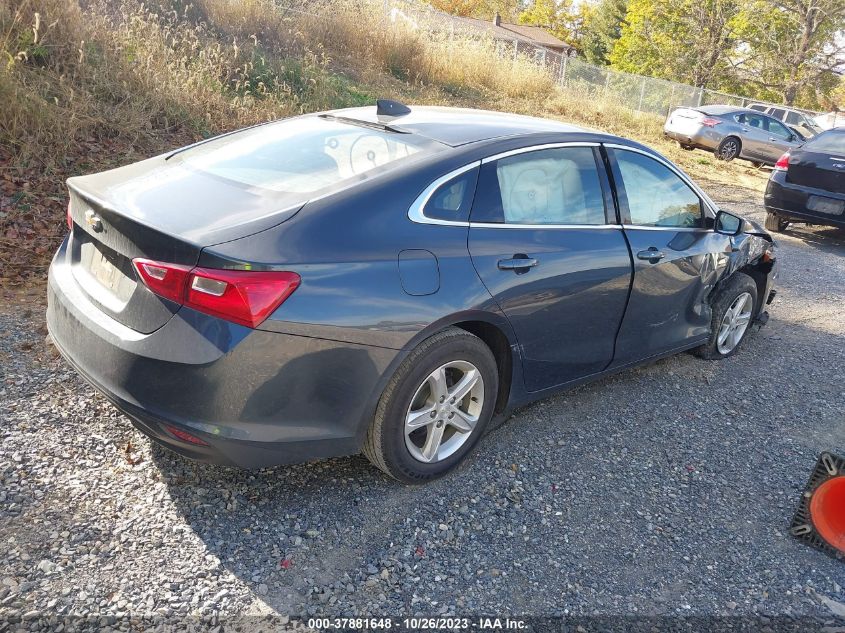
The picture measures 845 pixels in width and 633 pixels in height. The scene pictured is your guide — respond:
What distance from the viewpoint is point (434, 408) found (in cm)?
322

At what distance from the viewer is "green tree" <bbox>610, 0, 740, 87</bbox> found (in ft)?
117

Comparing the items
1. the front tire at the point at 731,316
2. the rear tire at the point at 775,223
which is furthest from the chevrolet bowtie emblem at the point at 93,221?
the rear tire at the point at 775,223

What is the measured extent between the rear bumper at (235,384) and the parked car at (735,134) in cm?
1847

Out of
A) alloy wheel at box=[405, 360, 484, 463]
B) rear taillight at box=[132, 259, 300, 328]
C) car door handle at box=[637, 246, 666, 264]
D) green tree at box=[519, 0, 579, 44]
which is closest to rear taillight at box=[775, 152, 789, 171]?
car door handle at box=[637, 246, 666, 264]

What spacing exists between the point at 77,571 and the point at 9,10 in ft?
21.6

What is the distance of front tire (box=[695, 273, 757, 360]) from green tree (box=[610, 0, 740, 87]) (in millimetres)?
32997

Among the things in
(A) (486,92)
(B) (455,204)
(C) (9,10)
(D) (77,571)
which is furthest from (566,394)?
(A) (486,92)

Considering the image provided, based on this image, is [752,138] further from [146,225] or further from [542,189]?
[146,225]

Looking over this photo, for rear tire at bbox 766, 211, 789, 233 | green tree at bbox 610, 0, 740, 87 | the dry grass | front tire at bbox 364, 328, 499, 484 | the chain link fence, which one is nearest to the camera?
front tire at bbox 364, 328, 499, 484

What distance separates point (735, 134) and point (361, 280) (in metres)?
18.8

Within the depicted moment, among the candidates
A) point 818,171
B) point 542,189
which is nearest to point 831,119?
point 818,171

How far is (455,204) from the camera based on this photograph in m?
3.23

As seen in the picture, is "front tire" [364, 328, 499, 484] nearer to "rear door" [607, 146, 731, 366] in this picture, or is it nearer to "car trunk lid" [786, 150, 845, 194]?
"rear door" [607, 146, 731, 366]

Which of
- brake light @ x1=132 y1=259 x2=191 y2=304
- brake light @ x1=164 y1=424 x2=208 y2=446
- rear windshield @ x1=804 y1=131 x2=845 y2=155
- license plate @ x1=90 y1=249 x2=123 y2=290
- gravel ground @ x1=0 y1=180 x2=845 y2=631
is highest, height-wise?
rear windshield @ x1=804 y1=131 x2=845 y2=155
